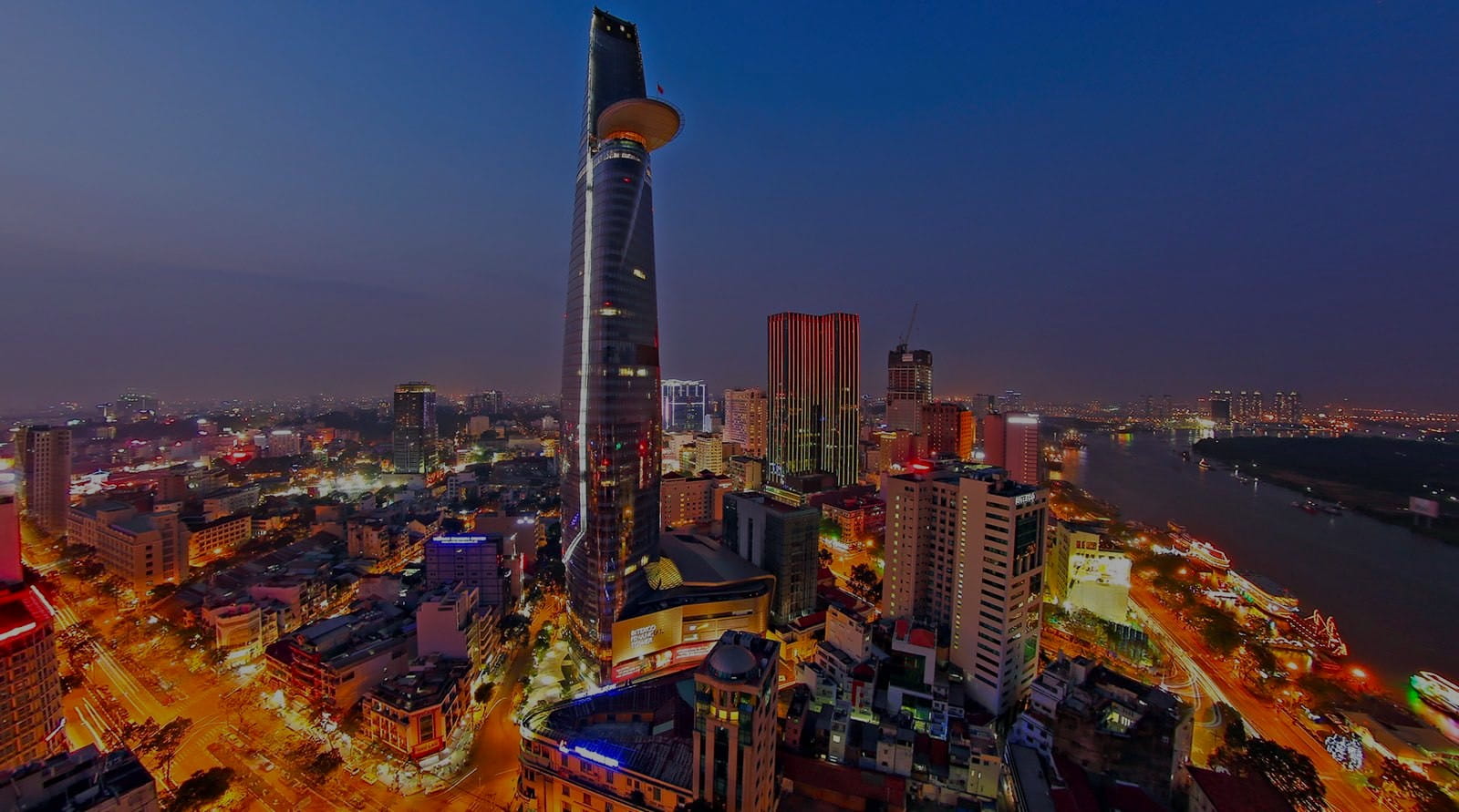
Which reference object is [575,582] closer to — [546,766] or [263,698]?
[546,766]

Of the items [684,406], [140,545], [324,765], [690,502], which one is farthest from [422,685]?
[684,406]

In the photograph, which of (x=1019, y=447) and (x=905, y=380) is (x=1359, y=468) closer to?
(x=1019, y=447)

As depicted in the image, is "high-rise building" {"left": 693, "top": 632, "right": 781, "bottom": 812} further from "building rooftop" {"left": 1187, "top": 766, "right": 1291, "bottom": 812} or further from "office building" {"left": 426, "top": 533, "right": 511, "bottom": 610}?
"office building" {"left": 426, "top": 533, "right": 511, "bottom": 610}

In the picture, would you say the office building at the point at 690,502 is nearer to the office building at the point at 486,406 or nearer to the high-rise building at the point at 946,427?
the high-rise building at the point at 946,427

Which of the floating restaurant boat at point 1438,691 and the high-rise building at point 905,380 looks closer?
the floating restaurant boat at point 1438,691

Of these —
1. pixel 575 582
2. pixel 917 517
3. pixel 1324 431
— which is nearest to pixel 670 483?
pixel 575 582

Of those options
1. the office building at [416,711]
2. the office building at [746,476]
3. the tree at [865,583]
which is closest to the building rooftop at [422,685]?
the office building at [416,711]
